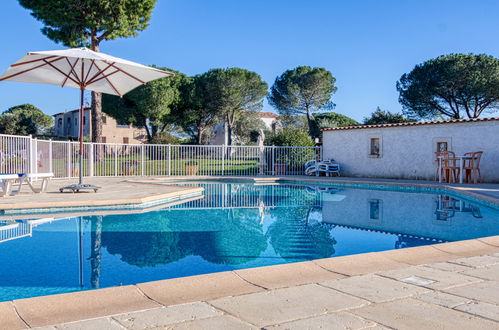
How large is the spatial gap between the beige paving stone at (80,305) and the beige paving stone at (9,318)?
1.3 inches

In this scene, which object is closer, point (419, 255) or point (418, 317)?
point (418, 317)

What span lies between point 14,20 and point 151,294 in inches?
827

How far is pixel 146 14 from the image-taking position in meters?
20.0

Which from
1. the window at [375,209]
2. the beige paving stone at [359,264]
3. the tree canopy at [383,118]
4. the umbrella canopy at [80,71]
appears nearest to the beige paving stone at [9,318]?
the beige paving stone at [359,264]

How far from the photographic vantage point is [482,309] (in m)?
2.48

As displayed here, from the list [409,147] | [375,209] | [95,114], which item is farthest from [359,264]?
[95,114]

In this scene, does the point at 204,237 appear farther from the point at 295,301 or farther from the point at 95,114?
the point at 95,114

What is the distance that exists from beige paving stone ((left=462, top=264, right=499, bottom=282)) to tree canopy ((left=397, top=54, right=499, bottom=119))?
29.7m

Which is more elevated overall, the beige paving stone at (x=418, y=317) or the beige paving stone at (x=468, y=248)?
the beige paving stone at (x=418, y=317)

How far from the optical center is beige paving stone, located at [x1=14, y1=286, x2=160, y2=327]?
2.45m

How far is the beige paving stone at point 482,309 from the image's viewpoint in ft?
7.82

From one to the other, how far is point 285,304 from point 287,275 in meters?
0.77

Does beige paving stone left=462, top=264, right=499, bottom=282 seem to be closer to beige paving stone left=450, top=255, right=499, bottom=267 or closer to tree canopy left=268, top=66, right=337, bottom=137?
beige paving stone left=450, top=255, right=499, bottom=267

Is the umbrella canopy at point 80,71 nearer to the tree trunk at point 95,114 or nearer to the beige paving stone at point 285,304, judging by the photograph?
the beige paving stone at point 285,304
